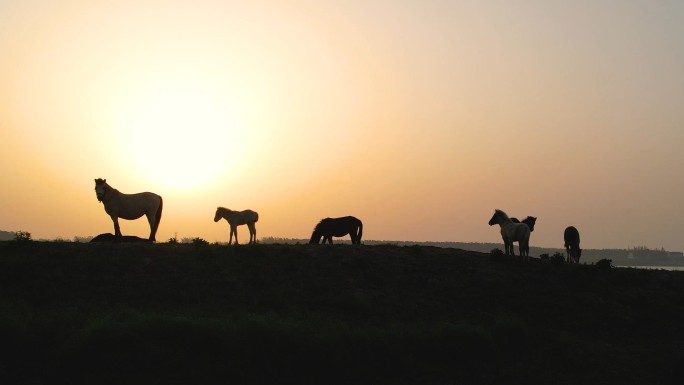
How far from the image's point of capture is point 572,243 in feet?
113

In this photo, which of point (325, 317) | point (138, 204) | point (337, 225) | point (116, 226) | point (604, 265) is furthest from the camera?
point (337, 225)

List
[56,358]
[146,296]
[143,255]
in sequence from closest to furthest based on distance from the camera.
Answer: [56,358], [146,296], [143,255]

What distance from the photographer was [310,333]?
19562 millimetres

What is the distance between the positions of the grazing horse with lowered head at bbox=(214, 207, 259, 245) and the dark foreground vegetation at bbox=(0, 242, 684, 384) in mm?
3555

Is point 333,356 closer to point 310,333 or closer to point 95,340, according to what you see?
point 310,333

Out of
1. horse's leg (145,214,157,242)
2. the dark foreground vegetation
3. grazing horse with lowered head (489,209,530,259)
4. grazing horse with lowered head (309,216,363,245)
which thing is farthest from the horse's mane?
horse's leg (145,214,157,242)

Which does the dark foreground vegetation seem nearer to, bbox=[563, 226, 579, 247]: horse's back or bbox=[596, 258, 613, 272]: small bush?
bbox=[596, 258, 613, 272]: small bush

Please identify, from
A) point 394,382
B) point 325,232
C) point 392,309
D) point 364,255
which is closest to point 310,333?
point 394,382

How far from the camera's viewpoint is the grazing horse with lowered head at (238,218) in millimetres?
32188

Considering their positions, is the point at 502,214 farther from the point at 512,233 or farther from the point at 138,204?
the point at 138,204

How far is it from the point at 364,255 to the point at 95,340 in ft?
42.3

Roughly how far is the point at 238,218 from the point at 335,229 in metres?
5.94

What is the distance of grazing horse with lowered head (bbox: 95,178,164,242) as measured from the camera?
30.1 metres

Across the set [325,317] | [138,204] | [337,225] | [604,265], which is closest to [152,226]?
[138,204]
